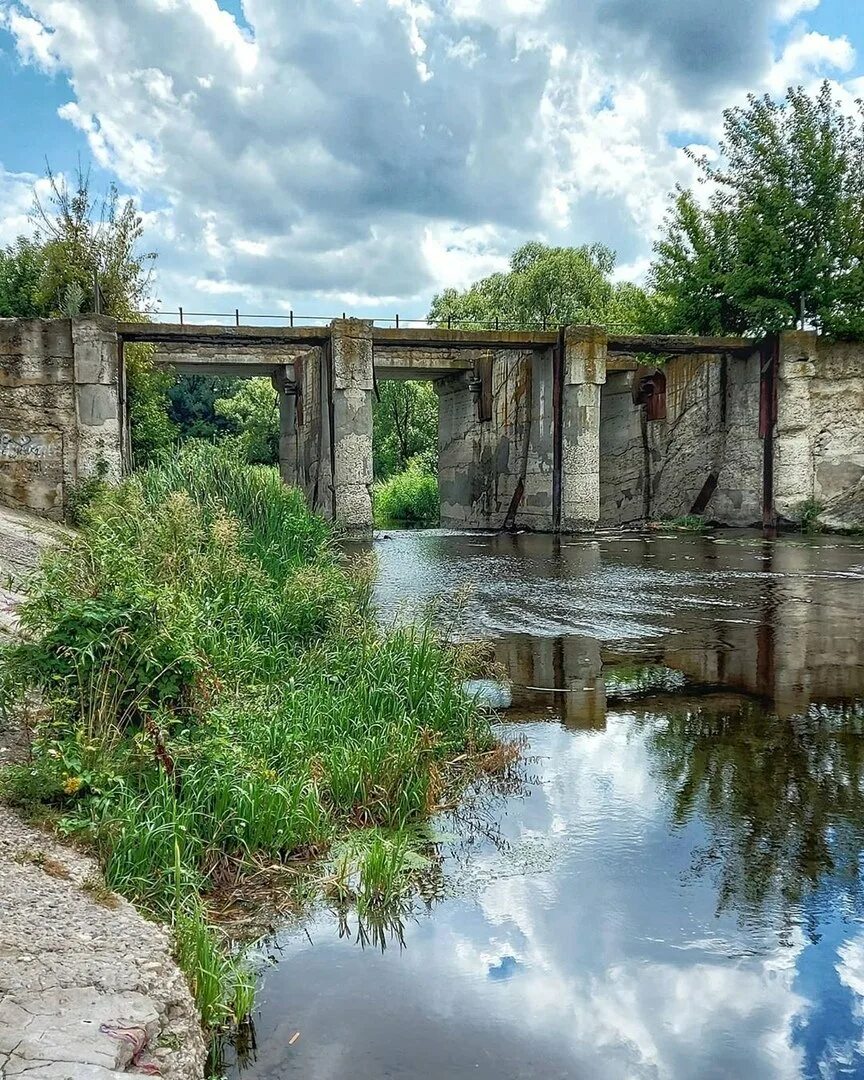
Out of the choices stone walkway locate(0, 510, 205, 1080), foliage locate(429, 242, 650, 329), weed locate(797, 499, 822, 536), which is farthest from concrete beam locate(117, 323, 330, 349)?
foliage locate(429, 242, 650, 329)

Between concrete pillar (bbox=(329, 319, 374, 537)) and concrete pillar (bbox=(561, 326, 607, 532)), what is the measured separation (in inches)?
150

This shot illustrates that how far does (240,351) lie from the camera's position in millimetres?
23141

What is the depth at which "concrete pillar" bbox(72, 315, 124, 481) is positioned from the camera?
52.7 ft

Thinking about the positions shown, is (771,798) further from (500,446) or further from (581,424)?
(500,446)

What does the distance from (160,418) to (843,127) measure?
621 inches

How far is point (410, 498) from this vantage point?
113ft

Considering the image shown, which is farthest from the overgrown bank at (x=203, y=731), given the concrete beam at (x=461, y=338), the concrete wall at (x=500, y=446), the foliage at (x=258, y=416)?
the foliage at (x=258, y=416)

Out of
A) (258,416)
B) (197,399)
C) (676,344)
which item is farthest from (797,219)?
(197,399)

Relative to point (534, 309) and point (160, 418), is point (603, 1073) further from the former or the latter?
point (534, 309)

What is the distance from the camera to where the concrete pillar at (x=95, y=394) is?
16.1 meters

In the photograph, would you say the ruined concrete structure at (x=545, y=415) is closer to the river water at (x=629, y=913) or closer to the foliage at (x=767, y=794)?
the river water at (x=629, y=913)

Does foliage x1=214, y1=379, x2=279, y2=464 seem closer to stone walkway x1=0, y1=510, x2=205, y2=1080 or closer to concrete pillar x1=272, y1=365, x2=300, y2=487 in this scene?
concrete pillar x1=272, y1=365, x2=300, y2=487

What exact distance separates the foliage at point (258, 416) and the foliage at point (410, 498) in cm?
731

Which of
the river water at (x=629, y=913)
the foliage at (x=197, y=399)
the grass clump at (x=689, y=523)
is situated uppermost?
the foliage at (x=197, y=399)
